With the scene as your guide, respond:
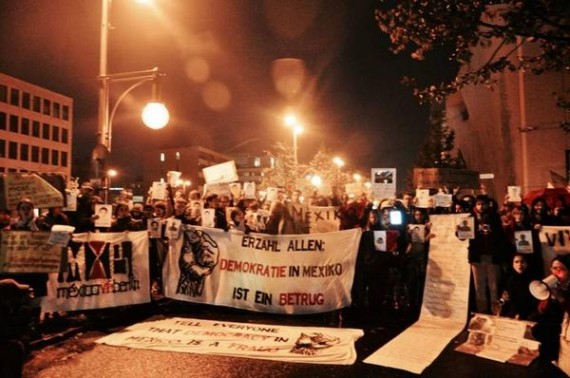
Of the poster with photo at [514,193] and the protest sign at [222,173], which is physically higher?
the protest sign at [222,173]

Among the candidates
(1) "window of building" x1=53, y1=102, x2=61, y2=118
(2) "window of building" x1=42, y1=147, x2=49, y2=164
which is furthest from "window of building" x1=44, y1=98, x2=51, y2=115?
(2) "window of building" x1=42, y1=147, x2=49, y2=164

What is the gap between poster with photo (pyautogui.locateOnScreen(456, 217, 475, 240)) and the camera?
8.16 meters

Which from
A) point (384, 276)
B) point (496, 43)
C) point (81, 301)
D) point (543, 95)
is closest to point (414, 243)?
point (384, 276)

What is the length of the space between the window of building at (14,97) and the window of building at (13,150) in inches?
228

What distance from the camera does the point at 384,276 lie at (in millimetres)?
8898

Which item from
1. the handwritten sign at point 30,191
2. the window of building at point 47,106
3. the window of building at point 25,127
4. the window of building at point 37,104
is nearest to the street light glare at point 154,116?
the handwritten sign at point 30,191

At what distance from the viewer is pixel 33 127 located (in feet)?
258

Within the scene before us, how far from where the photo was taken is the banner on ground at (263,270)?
8438 millimetres

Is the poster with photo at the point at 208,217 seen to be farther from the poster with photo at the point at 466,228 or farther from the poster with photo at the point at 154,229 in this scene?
the poster with photo at the point at 466,228

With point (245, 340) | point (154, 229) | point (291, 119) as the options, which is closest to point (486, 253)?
point (245, 340)

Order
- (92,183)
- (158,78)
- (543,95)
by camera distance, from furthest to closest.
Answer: (543,95)
(158,78)
(92,183)

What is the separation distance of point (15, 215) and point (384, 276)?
6257 millimetres

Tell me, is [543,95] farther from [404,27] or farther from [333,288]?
[333,288]

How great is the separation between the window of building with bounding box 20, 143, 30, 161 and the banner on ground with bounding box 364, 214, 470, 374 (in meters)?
79.1
